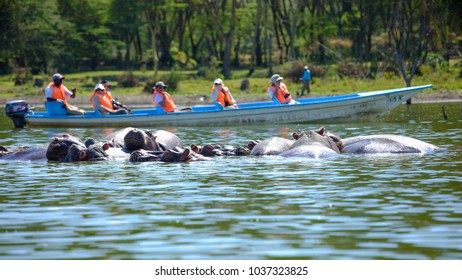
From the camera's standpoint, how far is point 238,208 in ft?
46.9

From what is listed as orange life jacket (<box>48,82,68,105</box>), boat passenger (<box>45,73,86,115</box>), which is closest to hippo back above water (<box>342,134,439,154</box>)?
boat passenger (<box>45,73,86,115</box>)

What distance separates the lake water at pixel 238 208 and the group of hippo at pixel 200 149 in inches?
14.9

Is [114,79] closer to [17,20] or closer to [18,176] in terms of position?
[17,20]

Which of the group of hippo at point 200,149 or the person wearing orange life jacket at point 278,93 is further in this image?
the person wearing orange life jacket at point 278,93

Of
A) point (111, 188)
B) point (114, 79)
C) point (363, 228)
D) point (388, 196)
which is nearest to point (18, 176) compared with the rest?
point (111, 188)

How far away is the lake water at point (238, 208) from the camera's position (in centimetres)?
1140

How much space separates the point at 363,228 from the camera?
1247 centimetres

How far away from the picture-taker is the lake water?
11.4m

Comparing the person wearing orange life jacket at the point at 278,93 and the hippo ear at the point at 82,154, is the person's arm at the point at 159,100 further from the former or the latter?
the hippo ear at the point at 82,154

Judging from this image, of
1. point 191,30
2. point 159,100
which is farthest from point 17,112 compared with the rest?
point 191,30

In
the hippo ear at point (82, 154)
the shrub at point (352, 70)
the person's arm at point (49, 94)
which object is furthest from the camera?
the shrub at point (352, 70)

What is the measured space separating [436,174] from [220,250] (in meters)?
7.20

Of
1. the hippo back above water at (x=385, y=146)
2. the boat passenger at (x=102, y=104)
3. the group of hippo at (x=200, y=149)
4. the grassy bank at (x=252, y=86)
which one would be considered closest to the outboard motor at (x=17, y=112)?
the boat passenger at (x=102, y=104)

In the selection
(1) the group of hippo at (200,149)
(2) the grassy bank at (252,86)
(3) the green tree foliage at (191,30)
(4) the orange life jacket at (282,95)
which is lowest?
(2) the grassy bank at (252,86)
